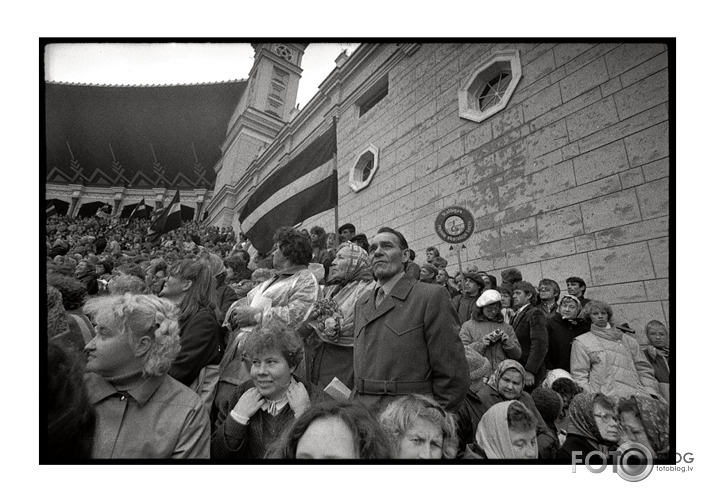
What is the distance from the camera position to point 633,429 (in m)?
2.68

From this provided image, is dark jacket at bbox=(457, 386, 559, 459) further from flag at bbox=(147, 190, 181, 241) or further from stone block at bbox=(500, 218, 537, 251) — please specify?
flag at bbox=(147, 190, 181, 241)

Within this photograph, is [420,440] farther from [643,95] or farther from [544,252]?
[643,95]

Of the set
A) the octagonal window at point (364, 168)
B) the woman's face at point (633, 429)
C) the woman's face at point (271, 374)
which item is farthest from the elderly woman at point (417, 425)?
the octagonal window at point (364, 168)

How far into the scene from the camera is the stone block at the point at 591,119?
3059 millimetres

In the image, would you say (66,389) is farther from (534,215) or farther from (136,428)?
(534,215)

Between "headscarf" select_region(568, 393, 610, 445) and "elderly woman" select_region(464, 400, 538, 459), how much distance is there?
353mm

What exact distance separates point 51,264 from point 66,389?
2.95 feet

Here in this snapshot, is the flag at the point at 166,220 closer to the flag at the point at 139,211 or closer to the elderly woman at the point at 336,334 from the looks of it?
the flag at the point at 139,211

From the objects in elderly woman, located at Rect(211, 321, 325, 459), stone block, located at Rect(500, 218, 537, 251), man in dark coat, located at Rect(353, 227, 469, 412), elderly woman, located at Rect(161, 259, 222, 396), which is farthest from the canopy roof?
stone block, located at Rect(500, 218, 537, 251)

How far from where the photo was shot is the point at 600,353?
2912mm

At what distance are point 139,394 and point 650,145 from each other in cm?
359

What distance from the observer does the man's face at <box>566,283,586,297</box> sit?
3.01 m

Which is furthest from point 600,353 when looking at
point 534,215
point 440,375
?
point 440,375

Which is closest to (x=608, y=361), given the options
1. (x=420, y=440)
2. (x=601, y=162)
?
(x=601, y=162)
